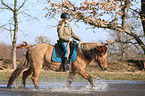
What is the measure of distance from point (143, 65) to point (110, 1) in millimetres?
7660

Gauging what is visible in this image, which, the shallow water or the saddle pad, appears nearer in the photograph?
the shallow water

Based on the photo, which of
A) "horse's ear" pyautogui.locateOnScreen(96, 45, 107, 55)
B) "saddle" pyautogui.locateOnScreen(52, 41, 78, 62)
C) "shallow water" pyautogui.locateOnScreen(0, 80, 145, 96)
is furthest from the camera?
"saddle" pyautogui.locateOnScreen(52, 41, 78, 62)

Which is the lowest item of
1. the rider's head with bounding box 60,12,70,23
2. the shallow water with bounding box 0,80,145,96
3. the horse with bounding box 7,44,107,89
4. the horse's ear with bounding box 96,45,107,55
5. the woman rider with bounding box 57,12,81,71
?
the shallow water with bounding box 0,80,145,96

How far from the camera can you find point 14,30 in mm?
23953

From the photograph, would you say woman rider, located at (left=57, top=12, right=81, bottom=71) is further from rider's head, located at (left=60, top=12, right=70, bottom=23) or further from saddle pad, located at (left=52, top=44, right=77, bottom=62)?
saddle pad, located at (left=52, top=44, right=77, bottom=62)

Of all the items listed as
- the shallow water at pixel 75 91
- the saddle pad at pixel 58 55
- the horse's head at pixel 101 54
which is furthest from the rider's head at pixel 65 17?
the shallow water at pixel 75 91

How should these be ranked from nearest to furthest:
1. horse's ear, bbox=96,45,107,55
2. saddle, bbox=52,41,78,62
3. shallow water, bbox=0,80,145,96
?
shallow water, bbox=0,80,145,96 < horse's ear, bbox=96,45,107,55 < saddle, bbox=52,41,78,62

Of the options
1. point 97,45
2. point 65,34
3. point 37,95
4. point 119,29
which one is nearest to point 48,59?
point 65,34

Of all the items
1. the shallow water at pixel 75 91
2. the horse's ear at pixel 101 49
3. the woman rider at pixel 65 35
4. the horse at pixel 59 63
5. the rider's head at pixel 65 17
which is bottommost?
the shallow water at pixel 75 91

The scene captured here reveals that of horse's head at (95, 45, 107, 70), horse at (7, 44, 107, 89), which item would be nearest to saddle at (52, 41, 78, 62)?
horse at (7, 44, 107, 89)

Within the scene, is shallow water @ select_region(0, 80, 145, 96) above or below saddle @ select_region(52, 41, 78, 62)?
below

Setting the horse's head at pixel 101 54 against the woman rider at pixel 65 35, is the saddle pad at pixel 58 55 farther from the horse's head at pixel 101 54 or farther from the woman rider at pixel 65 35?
the horse's head at pixel 101 54

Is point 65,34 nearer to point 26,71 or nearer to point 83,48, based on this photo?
point 83,48

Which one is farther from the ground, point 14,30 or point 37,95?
point 14,30
